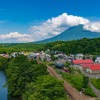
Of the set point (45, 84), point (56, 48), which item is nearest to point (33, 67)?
point (45, 84)

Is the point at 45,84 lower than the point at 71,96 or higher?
higher

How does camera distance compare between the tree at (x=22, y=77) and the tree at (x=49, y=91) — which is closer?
the tree at (x=49, y=91)

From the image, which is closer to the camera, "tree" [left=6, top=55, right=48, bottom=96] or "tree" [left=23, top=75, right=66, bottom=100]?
"tree" [left=23, top=75, right=66, bottom=100]

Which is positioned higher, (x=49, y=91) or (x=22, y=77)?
(x=49, y=91)

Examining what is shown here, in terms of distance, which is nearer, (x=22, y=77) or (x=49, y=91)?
(x=49, y=91)

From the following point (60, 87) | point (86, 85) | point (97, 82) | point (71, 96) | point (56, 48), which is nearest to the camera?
point (60, 87)

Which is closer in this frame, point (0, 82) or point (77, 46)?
point (0, 82)

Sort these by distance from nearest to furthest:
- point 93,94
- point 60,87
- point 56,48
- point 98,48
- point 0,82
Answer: point 60,87, point 93,94, point 0,82, point 98,48, point 56,48

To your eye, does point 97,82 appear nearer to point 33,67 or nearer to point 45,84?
point 33,67

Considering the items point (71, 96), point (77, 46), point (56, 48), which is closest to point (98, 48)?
point (77, 46)

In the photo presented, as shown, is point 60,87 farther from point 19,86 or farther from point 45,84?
point 19,86
